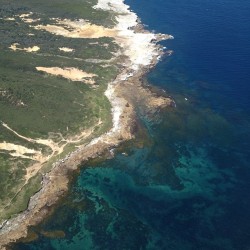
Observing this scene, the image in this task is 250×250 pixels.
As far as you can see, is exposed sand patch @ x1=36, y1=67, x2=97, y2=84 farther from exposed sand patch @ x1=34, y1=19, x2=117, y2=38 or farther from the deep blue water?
exposed sand patch @ x1=34, y1=19, x2=117, y2=38

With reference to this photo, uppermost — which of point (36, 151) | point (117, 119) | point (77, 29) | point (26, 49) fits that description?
point (77, 29)

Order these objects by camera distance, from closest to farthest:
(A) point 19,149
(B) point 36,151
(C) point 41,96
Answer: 1. (A) point 19,149
2. (B) point 36,151
3. (C) point 41,96

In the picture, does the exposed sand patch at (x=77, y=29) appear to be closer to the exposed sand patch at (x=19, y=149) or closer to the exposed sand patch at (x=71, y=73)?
the exposed sand patch at (x=71, y=73)

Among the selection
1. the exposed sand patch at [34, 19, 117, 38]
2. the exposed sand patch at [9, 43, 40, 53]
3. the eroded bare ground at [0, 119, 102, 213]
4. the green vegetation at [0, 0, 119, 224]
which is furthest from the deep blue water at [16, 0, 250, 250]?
the exposed sand patch at [9, 43, 40, 53]

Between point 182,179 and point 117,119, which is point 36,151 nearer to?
point 117,119

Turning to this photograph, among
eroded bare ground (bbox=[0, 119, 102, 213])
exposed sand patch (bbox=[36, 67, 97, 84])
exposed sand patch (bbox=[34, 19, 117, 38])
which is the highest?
exposed sand patch (bbox=[34, 19, 117, 38])

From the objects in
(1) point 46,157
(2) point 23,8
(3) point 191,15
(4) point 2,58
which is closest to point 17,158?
(1) point 46,157

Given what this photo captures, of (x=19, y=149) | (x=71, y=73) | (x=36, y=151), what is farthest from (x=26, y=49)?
(x=36, y=151)
